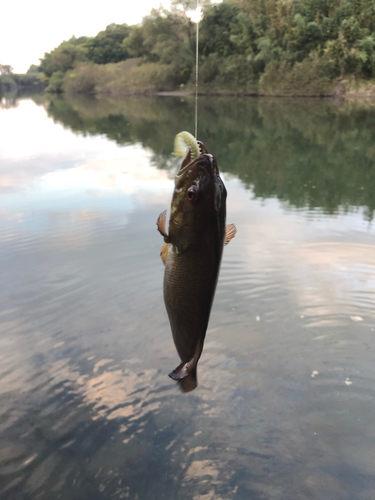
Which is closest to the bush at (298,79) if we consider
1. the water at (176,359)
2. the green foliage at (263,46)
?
the green foliage at (263,46)

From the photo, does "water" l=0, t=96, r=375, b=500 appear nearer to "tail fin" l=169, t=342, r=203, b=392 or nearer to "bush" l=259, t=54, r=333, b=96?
"tail fin" l=169, t=342, r=203, b=392

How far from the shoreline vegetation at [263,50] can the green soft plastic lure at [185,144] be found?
32877 mm

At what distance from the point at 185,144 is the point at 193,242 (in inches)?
12.9

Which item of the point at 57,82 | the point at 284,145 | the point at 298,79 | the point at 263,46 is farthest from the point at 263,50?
the point at 57,82

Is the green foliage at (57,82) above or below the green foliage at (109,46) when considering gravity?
below

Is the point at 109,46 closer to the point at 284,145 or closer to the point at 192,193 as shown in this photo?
the point at 284,145

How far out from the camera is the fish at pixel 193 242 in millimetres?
1453

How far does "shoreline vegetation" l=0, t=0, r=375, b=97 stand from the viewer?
35406 millimetres

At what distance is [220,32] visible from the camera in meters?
42.9

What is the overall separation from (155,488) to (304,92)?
3911 centimetres

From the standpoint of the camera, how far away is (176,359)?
406 centimetres

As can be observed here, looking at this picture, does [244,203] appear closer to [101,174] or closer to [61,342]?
[101,174]

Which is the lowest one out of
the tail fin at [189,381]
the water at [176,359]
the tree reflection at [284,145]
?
the water at [176,359]

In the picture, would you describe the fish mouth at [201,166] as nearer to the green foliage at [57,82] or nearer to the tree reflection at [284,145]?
the tree reflection at [284,145]
